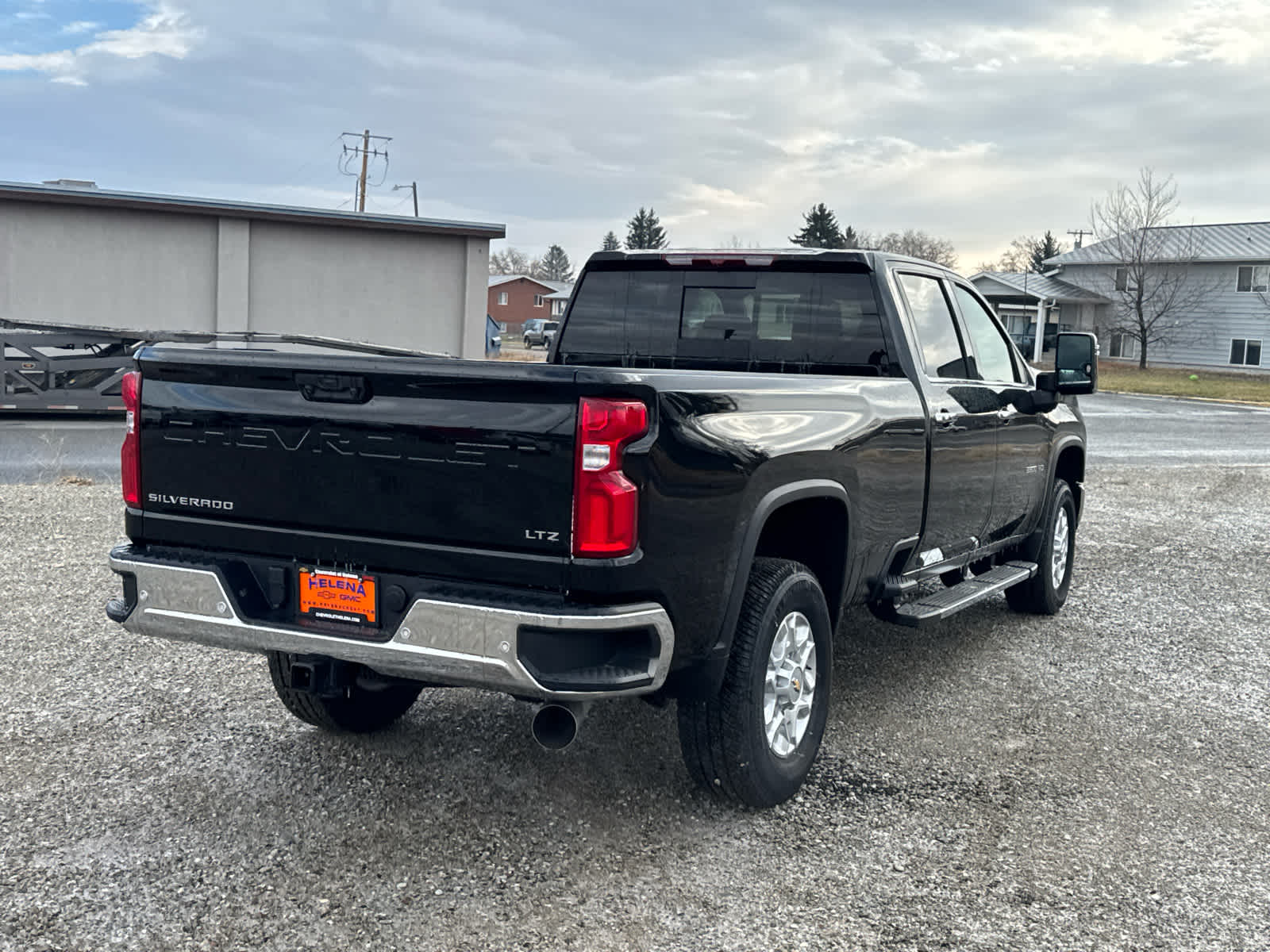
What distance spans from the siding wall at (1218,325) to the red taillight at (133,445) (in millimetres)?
55538

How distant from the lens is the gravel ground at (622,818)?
3.51 meters

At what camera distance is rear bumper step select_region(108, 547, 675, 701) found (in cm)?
350

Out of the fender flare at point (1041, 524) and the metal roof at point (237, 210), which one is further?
the metal roof at point (237, 210)

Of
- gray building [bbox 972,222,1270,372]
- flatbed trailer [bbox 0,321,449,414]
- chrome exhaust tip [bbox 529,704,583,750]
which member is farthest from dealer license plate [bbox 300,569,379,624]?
gray building [bbox 972,222,1270,372]

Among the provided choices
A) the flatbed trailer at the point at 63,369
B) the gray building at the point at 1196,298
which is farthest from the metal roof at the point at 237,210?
the gray building at the point at 1196,298

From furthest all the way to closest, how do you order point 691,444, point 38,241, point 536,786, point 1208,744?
1. point 38,241
2. point 1208,744
3. point 536,786
4. point 691,444

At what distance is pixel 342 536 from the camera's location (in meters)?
3.82

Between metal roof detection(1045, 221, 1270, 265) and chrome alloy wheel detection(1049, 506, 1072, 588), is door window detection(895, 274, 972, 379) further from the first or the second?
metal roof detection(1045, 221, 1270, 265)

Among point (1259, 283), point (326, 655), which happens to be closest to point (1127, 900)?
point (326, 655)

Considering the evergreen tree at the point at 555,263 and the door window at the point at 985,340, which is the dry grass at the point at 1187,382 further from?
the evergreen tree at the point at 555,263

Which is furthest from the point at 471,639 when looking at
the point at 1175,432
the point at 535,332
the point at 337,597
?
the point at 535,332

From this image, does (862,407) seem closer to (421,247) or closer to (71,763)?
(71,763)

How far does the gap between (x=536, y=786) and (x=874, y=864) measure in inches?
49.0

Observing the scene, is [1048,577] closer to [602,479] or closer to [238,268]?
[602,479]
